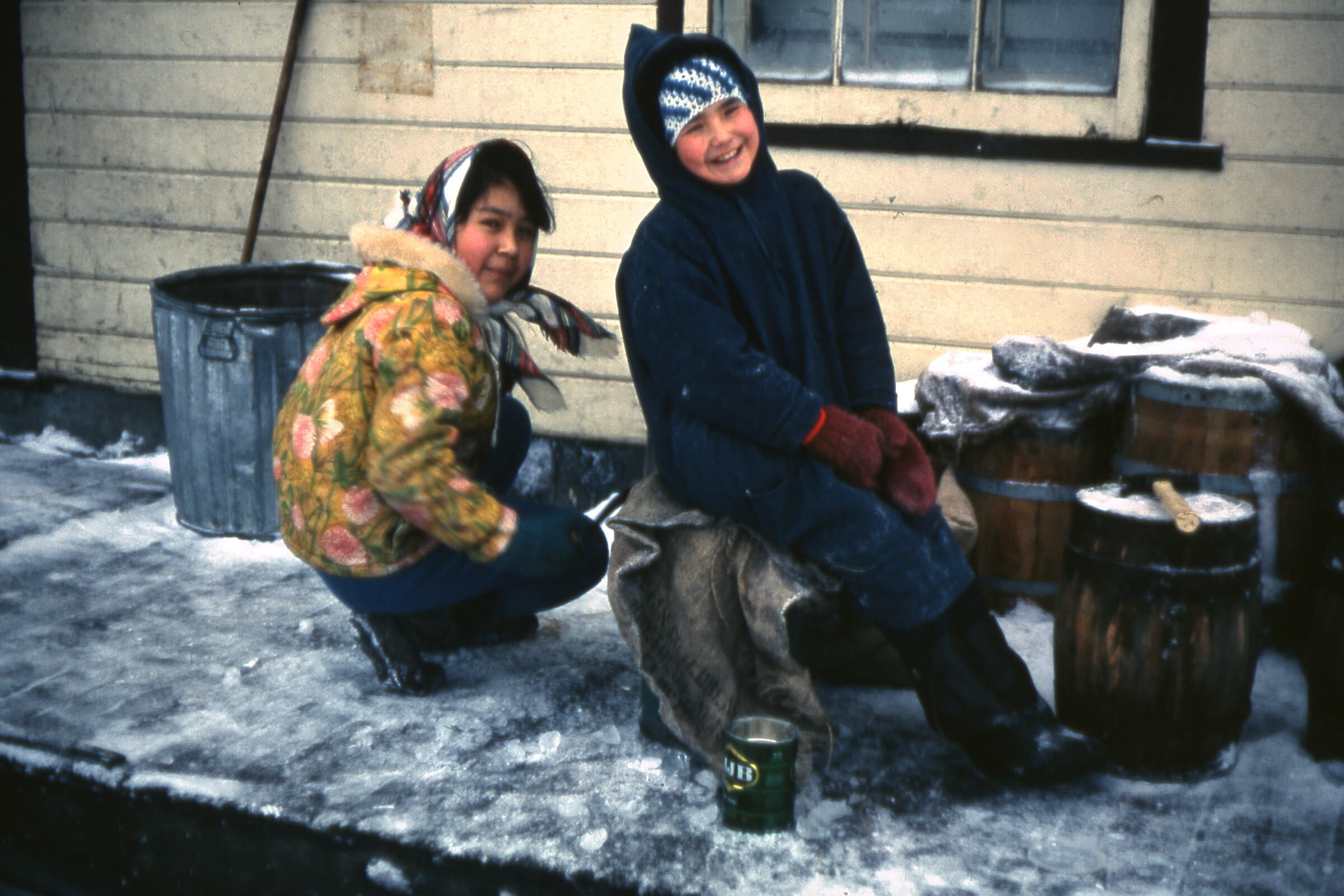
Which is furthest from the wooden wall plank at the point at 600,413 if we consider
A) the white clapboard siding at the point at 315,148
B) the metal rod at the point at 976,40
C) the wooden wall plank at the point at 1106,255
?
the metal rod at the point at 976,40

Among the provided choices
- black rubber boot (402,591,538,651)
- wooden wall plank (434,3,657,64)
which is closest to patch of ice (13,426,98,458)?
wooden wall plank (434,3,657,64)

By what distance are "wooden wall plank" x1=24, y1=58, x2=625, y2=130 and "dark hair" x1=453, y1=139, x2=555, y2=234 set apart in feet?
4.98

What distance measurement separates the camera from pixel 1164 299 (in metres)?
4.05

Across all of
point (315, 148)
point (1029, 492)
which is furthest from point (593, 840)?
point (315, 148)

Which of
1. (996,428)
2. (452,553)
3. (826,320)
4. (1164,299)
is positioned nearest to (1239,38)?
(1164,299)

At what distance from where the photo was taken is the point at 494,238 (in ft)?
10.1

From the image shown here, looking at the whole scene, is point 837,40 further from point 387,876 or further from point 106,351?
point 106,351

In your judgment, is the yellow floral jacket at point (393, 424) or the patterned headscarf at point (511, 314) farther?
the patterned headscarf at point (511, 314)

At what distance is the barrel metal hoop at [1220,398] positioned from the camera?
3174 millimetres

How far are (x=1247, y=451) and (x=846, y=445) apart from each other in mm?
1219

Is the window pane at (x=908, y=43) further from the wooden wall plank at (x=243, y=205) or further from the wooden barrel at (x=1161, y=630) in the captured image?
the wooden barrel at (x=1161, y=630)

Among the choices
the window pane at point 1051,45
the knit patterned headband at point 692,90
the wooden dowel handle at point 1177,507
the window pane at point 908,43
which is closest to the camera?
the wooden dowel handle at point 1177,507

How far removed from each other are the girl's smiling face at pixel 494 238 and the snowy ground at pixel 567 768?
42.3 inches

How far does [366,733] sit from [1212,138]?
3.07m
